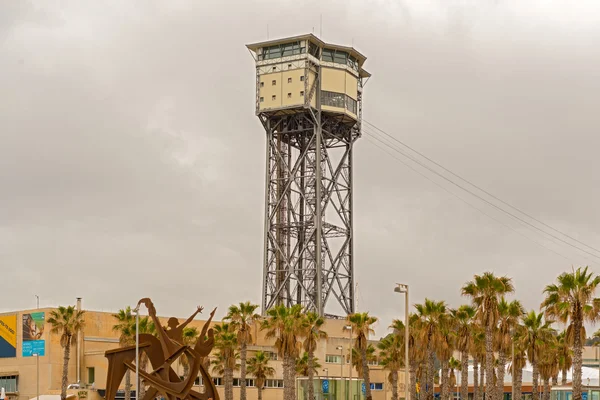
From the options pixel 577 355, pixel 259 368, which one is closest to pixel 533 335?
pixel 577 355

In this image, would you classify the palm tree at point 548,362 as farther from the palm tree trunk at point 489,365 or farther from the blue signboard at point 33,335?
the blue signboard at point 33,335

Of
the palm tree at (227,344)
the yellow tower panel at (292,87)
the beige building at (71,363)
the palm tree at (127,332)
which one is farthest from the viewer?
the yellow tower panel at (292,87)

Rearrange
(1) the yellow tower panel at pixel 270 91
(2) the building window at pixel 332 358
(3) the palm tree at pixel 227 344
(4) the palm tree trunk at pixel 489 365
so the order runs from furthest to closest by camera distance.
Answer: (1) the yellow tower panel at pixel 270 91 → (2) the building window at pixel 332 358 → (3) the palm tree at pixel 227 344 → (4) the palm tree trunk at pixel 489 365

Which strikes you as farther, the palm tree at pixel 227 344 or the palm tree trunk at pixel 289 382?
the palm tree at pixel 227 344

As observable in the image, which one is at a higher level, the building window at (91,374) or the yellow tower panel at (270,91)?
the yellow tower panel at (270,91)

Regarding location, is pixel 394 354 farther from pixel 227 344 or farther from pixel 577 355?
pixel 577 355

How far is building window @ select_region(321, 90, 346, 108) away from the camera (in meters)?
142

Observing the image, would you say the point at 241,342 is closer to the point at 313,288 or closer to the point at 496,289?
the point at 496,289

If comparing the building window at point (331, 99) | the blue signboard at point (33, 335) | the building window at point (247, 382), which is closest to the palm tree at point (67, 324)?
the blue signboard at point (33, 335)

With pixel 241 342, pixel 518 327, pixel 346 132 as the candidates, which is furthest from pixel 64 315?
pixel 346 132

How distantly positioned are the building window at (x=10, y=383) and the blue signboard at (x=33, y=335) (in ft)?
9.96

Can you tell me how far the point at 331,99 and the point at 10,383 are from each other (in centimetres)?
5696

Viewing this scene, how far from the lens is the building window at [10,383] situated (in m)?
113

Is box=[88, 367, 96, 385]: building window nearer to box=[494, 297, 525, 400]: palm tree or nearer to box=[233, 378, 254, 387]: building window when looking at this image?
box=[233, 378, 254, 387]: building window
